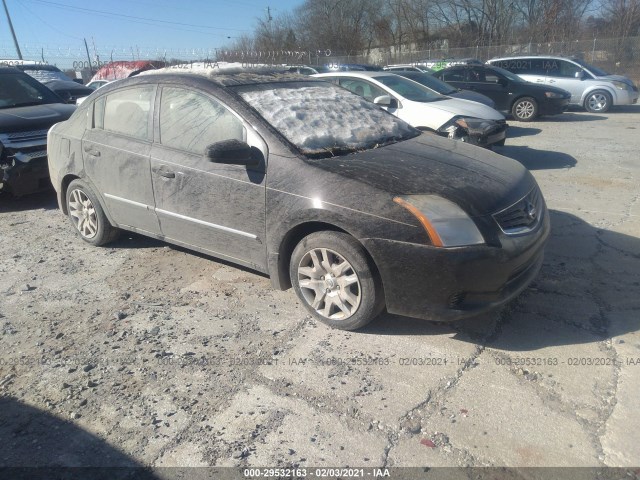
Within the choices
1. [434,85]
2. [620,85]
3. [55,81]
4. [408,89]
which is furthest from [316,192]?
[620,85]

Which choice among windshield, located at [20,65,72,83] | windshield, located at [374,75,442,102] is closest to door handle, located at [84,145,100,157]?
windshield, located at [374,75,442,102]

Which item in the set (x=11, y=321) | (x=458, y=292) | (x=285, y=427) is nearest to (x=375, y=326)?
(x=458, y=292)

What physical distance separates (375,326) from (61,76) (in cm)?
1448

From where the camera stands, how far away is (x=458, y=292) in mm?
3082

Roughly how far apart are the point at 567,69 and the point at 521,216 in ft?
47.7

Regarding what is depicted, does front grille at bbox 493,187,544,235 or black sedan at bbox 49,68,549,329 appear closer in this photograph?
black sedan at bbox 49,68,549,329

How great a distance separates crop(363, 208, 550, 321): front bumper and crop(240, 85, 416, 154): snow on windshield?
1.05 m

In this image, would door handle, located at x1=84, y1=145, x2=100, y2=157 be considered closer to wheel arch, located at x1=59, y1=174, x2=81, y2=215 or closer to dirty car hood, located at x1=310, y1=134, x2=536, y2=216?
wheel arch, located at x1=59, y1=174, x2=81, y2=215

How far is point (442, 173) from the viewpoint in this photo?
351 cm

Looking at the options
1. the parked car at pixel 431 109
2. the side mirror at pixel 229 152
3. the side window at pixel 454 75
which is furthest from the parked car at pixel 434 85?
the side mirror at pixel 229 152

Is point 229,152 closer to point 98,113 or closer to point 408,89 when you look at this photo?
point 98,113

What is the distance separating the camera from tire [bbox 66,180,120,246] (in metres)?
4.93

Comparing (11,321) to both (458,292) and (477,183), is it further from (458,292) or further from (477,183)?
(477,183)

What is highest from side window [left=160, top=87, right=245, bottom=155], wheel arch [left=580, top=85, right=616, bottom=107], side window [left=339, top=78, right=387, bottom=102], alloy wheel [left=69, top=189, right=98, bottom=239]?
side window [left=160, top=87, right=245, bottom=155]
